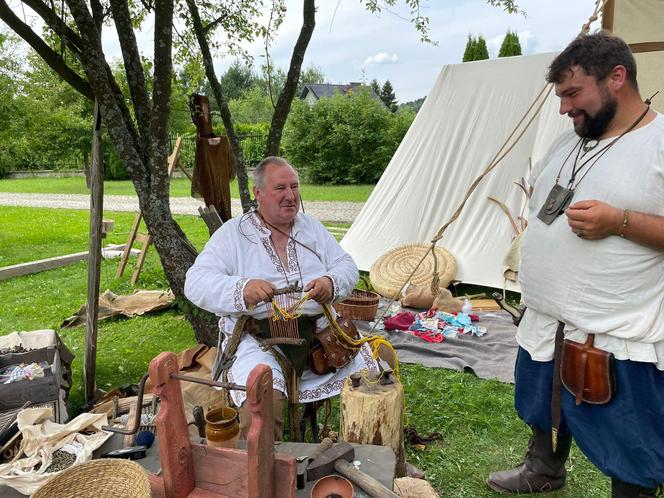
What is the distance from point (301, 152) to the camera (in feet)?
57.8

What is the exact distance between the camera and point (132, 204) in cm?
1369

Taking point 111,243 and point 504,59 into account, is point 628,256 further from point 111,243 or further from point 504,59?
point 111,243

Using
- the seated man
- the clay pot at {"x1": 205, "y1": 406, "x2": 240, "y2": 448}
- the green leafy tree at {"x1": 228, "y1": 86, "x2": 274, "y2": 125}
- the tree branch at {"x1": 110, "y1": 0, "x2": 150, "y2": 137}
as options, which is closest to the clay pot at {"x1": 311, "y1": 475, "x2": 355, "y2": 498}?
the clay pot at {"x1": 205, "y1": 406, "x2": 240, "y2": 448}

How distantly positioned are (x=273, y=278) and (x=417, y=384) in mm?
1579

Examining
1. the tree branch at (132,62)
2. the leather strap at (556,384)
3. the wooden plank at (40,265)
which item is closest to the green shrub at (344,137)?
the wooden plank at (40,265)

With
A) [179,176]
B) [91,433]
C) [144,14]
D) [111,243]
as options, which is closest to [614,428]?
[91,433]

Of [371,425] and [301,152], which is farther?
[301,152]

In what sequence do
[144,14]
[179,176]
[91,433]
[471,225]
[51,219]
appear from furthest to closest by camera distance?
1. [179,176]
2. [51,219]
3. [471,225]
4. [144,14]
5. [91,433]

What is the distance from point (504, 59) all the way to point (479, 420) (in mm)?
4165

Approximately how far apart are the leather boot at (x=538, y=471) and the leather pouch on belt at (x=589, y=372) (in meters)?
0.50

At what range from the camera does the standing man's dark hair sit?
5.47 feet

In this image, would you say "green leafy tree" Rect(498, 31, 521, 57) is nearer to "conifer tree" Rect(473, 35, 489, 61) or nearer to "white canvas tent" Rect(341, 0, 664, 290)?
"conifer tree" Rect(473, 35, 489, 61)

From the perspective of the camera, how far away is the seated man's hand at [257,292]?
2.16 metres

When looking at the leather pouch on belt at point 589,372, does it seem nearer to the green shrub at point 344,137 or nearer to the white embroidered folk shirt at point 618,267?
the white embroidered folk shirt at point 618,267
